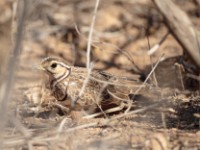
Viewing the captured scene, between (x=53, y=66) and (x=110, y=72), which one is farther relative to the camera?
(x=110, y=72)

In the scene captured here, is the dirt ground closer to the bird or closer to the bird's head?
the bird

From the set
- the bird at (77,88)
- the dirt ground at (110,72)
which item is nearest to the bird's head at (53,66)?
the bird at (77,88)

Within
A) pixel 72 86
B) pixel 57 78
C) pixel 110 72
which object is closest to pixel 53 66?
pixel 57 78

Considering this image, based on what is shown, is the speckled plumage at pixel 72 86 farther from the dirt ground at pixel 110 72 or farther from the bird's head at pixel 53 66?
the dirt ground at pixel 110 72

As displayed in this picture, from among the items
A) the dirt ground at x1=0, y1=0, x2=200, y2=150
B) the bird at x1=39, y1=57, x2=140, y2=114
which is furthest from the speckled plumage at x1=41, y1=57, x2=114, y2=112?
the dirt ground at x1=0, y1=0, x2=200, y2=150

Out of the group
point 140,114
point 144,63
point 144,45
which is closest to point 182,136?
point 140,114

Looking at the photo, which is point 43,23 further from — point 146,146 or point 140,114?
point 146,146

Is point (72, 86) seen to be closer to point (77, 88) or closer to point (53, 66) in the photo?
point (77, 88)
